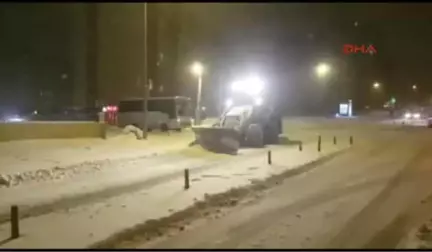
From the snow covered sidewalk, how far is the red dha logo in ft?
241

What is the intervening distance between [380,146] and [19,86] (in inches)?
1638

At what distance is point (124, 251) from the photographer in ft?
29.8

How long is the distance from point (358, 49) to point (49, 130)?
74.4 metres

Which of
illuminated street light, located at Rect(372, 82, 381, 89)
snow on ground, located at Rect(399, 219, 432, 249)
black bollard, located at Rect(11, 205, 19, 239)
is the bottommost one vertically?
snow on ground, located at Rect(399, 219, 432, 249)

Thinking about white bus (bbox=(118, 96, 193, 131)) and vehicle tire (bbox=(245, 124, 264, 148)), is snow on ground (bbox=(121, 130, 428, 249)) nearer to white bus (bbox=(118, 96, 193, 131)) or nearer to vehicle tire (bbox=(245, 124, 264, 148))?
vehicle tire (bbox=(245, 124, 264, 148))

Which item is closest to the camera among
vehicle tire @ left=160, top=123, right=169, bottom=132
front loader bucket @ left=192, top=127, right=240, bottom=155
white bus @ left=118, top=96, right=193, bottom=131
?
front loader bucket @ left=192, top=127, right=240, bottom=155

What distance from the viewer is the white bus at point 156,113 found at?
122 feet

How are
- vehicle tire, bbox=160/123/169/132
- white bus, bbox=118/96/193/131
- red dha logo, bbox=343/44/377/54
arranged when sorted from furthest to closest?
red dha logo, bbox=343/44/377/54 < white bus, bbox=118/96/193/131 < vehicle tire, bbox=160/123/169/132

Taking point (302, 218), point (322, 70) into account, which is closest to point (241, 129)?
point (302, 218)

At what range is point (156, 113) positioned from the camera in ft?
123

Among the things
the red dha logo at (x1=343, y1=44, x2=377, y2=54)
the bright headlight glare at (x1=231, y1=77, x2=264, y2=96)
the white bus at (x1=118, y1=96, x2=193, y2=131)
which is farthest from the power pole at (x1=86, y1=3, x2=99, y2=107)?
the red dha logo at (x1=343, y1=44, x2=377, y2=54)

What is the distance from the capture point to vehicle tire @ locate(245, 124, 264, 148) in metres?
28.3

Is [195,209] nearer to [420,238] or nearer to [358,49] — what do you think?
[420,238]

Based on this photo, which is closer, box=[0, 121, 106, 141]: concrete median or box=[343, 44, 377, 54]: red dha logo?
box=[0, 121, 106, 141]: concrete median
